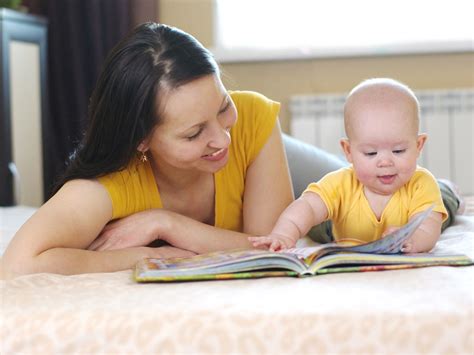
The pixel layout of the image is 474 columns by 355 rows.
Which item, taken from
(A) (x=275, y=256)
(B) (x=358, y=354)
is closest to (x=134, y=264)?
(A) (x=275, y=256)

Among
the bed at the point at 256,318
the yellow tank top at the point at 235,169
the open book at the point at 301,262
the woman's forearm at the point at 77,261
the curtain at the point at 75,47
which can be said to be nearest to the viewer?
the bed at the point at 256,318

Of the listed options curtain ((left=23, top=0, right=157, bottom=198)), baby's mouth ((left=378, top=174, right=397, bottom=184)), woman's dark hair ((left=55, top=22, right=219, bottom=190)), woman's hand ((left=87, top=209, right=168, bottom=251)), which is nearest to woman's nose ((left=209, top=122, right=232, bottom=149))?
woman's dark hair ((left=55, top=22, right=219, bottom=190))

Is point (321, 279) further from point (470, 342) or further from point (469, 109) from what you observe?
point (469, 109)

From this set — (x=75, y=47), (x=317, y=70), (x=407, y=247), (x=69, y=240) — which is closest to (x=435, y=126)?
(x=317, y=70)

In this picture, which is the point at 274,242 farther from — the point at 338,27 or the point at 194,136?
the point at 338,27

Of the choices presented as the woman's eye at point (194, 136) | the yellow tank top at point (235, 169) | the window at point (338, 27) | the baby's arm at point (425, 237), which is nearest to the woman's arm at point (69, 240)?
the yellow tank top at point (235, 169)

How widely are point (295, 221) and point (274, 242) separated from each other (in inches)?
5.0

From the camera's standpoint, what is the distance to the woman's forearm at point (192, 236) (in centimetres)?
168

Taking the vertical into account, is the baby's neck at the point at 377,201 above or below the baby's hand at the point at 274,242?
above

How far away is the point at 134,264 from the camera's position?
158 centimetres

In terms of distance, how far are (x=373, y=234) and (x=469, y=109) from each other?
2.27 meters

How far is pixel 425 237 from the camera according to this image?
1.56 m

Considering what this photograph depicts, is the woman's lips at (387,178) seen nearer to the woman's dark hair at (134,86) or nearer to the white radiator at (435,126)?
the woman's dark hair at (134,86)

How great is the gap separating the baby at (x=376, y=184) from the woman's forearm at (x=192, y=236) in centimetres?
13
